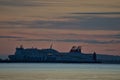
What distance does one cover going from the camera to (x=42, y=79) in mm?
65438

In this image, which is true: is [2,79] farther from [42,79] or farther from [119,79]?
[119,79]

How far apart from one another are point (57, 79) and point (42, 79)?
93.9 inches

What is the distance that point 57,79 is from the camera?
220ft

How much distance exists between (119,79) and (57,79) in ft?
24.4

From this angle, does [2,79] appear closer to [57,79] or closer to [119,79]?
[57,79]

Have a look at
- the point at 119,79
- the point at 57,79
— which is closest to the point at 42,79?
the point at 57,79

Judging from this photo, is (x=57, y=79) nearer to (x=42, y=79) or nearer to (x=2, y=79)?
(x=42, y=79)

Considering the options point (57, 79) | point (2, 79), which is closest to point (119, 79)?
point (57, 79)

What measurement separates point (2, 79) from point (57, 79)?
7.58 meters

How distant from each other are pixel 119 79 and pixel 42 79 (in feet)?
29.4

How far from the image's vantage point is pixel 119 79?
65.4 metres

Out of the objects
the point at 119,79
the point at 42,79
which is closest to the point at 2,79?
the point at 42,79

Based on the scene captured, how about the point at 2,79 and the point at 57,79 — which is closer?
the point at 2,79
